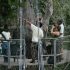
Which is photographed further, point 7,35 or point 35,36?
point 35,36

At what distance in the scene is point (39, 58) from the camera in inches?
137

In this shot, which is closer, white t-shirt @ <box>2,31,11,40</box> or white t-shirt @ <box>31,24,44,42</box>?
white t-shirt @ <box>2,31,11,40</box>

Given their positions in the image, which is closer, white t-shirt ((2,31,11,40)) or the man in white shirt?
white t-shirt ((2,31,11,40))

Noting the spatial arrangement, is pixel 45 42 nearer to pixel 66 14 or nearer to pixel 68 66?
pixel 68 66

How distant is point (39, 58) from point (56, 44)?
→ 0.99 ft

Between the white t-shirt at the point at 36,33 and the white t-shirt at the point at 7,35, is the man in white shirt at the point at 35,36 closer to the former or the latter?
the white t-shirt at the point at 36,33

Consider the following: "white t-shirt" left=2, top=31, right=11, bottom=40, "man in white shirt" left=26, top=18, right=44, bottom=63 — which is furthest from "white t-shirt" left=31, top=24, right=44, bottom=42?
"white t-shirt" left=2, top=31, right=11, bottom=40

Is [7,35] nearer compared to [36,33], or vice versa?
[7,35]

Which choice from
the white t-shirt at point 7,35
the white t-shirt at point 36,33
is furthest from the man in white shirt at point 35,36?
the white t-shirt at point 7,35

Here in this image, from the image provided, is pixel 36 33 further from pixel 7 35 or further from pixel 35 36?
pixel 7 35

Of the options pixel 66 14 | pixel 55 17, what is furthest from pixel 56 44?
pixel 66 14

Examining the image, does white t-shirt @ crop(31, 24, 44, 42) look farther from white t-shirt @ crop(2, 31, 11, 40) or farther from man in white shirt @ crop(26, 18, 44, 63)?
white t-shirt @ crop(2, 31, 11, 40)

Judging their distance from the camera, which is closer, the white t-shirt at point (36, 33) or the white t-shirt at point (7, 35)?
the white t-shirt at point (7, 35)

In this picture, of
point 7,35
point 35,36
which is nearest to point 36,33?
point 35,36
